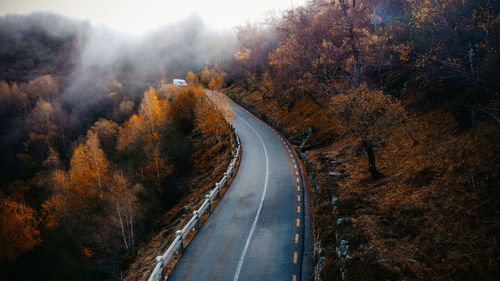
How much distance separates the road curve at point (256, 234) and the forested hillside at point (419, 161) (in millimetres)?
998

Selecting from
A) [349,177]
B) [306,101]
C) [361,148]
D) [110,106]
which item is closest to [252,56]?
[306,101]

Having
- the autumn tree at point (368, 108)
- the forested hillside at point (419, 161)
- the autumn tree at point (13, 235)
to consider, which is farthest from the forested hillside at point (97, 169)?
the autumn tree at point (368, 108)

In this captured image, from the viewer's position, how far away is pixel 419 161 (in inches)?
464

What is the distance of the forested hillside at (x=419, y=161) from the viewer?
706 cm

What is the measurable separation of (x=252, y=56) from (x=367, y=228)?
134 feet

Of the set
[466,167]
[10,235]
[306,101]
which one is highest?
[306,101]

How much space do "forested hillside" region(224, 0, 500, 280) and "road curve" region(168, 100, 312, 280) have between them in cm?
100

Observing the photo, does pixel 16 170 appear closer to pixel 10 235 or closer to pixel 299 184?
pixel 10 235

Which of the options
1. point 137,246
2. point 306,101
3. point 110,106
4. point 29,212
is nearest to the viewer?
point 137,246

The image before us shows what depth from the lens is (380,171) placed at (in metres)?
13.3

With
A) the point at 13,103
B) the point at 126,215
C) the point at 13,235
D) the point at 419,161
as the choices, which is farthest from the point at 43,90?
the point at 419,161

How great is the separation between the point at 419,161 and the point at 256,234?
887 cm

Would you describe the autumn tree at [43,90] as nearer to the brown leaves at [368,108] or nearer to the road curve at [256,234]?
the road curve at [256,234]

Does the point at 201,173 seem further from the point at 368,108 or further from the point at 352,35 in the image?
the point at 352,35
